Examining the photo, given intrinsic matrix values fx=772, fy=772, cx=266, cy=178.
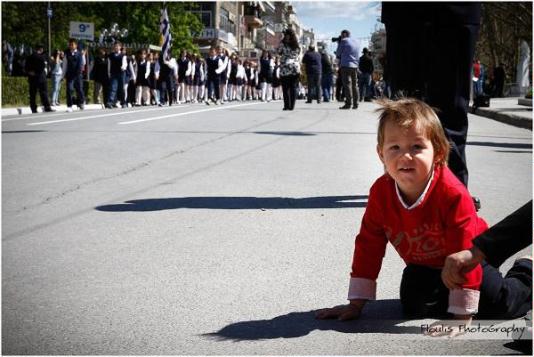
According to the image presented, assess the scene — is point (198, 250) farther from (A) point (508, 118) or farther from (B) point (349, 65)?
(B) point (349, 65)

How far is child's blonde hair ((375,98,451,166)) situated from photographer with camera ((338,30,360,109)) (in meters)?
17.4

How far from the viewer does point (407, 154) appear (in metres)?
2.56

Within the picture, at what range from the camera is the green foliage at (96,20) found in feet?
138

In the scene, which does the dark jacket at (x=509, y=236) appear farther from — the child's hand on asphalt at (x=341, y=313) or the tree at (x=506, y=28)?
the tree at (x=506, y=28)

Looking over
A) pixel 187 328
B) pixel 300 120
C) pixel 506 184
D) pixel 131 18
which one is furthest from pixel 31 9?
pixel 187 328

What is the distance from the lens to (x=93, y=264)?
355 centimetres

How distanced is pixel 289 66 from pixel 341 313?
1668cm

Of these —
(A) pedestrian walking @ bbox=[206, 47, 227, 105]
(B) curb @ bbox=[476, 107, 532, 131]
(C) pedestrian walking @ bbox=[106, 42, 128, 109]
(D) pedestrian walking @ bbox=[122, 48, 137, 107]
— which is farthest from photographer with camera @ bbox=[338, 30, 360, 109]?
(D) pedestrian walking @ bbox=[122, 48, 137, 107]

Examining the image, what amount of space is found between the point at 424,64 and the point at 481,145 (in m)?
5.15

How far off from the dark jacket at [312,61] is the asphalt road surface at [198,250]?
56.4 feet

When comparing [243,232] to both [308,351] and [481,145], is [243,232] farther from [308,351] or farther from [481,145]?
[481,145]

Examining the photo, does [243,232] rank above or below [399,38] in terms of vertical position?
below

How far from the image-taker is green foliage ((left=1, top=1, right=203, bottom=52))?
4197cm

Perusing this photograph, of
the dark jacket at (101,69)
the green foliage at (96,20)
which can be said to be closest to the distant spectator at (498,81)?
the green foliage at (96,20)
